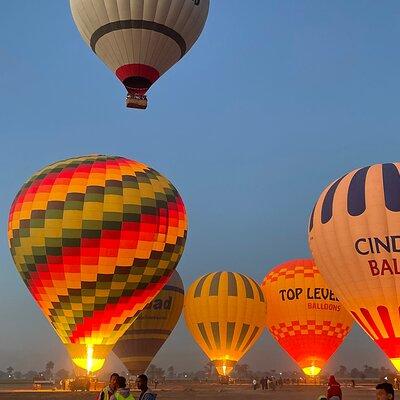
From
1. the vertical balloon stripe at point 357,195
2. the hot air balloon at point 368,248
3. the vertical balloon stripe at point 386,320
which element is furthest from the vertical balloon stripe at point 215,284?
the vertical balloon stripe at point 386,320

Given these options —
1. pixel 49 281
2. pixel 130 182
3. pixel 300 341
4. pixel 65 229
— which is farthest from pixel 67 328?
pixel 300 341

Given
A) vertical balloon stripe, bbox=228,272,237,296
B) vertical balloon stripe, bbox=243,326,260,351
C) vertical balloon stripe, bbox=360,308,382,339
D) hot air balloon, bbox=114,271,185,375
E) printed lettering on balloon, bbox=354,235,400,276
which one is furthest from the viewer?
vertical balloon stripe, bbox=228,272,237,296

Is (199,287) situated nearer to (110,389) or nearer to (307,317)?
(307,317)

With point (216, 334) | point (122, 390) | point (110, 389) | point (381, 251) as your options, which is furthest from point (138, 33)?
point (122, 390)

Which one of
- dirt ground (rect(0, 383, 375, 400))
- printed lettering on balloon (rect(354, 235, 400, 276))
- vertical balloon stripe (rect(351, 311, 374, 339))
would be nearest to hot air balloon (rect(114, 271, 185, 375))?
dirt ground (rect(0, 383, 375, 400))

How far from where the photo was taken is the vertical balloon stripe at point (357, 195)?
22391 millimetres

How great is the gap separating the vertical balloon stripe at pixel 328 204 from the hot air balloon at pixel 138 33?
9684 millimetres

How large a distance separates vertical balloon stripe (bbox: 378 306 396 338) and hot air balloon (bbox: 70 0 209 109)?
1407 centimetres

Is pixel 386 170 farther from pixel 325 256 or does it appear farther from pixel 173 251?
pixel 173 251

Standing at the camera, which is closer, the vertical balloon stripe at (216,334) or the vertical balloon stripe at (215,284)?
the vertical balloon stripe at (216,334)

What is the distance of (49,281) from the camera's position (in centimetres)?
2252

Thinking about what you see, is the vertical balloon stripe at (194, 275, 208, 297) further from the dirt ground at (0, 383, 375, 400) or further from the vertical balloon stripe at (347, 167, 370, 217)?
the vertical balloon stripe at (347, 167, 370, 217)

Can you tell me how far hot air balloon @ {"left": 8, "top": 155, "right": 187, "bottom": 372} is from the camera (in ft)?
73.0

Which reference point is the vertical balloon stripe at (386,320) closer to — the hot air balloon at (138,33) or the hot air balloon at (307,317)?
the hot air balloon at (307,317)
